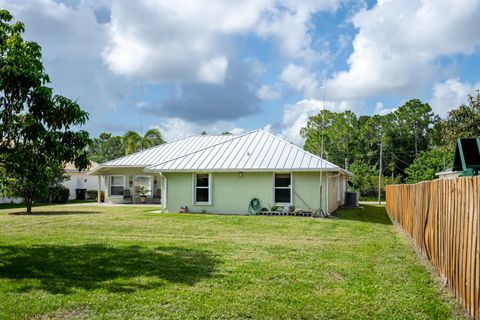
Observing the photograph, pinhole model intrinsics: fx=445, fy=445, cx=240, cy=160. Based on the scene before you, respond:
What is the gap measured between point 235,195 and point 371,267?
1255 centimetres

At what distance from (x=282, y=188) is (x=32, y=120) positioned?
1343cm

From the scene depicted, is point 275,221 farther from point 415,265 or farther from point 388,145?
point 388,145

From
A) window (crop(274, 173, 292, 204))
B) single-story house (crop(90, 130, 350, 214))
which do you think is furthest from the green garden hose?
window (crop(274, 173, 292, 204))

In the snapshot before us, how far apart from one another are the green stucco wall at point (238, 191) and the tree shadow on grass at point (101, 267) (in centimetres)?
Answer: 1024

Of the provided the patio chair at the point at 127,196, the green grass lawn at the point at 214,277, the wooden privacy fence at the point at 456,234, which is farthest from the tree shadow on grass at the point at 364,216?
the patio chair at the point at 127,196

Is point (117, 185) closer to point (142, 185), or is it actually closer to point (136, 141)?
point (142, 185)

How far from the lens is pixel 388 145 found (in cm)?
5656

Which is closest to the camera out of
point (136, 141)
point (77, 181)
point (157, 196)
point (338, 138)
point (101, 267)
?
point (101, 267)

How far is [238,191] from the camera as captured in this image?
20.6 meters

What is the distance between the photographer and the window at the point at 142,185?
2978cm

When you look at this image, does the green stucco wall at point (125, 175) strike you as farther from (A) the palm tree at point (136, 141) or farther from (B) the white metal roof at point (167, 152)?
(A) the palm tree at point (136, 141)

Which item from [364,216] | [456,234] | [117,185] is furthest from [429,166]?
[456,234]

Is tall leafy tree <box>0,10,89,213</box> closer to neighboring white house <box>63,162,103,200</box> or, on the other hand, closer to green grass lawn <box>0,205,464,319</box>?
green grass lawn <box>0,205,464,319</box>

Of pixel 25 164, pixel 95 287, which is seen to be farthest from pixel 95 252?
pixel 95 287
